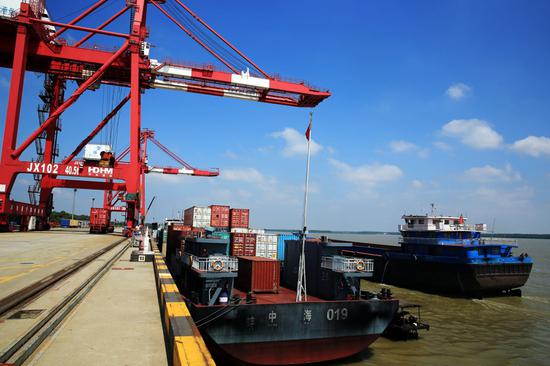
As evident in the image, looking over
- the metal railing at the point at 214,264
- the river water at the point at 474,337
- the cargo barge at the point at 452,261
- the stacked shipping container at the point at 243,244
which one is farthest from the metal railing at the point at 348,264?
the cargo barge at the point at 452,261

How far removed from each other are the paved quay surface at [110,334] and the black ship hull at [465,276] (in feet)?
97.2

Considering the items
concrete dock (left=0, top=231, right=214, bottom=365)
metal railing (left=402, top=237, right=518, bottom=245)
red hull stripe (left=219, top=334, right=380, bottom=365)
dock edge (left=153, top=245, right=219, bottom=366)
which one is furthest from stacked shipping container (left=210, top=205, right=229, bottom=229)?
metal railing (left=402, top=237, right=518, bottom=245)

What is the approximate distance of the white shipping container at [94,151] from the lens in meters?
48.8

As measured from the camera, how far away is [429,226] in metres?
38.1

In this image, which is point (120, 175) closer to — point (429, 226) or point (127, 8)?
point (127, 8)

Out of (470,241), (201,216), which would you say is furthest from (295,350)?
(470,241)

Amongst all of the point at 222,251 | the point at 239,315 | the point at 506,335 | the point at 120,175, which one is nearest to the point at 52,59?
the point at 120,175

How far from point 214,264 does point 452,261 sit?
26530 mm

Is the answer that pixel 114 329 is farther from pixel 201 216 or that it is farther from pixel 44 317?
pixel 201 216

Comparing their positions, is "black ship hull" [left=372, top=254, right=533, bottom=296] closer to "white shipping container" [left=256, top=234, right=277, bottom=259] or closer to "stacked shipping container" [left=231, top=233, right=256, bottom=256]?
"white shipping container" [left=256, top=234, right=277, bottom=259]

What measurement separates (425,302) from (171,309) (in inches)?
1082

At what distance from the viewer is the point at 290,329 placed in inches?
614

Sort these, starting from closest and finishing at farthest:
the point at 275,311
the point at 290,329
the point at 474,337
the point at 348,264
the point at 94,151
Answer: the point at 275,311, the point at 290,329, the point at 348,264, the point at 474,337, the point at 94,151

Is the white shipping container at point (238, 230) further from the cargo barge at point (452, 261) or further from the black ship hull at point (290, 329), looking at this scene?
the cargo barge at point (452, 261)
